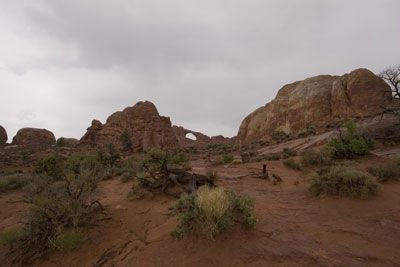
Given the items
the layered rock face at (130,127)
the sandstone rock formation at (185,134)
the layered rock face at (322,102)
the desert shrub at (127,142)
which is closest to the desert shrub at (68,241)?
the layered rock face at (322,102)

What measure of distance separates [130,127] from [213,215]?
36.2m

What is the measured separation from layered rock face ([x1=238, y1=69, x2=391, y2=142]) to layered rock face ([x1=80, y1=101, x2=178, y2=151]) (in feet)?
47.0

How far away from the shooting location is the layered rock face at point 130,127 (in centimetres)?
3512

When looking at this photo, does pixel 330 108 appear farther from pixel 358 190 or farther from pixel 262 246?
pixel 262 246

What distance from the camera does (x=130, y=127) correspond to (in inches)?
1549

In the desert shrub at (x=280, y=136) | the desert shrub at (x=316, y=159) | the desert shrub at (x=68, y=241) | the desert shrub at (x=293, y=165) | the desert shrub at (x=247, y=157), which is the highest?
the desert shrub at (x=280, y=136)

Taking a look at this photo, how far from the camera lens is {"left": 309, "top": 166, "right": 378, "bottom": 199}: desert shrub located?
645 cm

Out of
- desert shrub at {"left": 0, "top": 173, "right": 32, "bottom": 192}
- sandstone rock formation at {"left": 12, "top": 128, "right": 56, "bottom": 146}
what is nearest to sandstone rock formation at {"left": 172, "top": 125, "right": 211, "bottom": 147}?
sandstone rock formation at {"left": 12, "top": 128, "right": 56, "bottom": 146}

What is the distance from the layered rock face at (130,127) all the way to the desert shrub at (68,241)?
28.9 m

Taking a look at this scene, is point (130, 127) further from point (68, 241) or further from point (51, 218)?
point (68, 241)

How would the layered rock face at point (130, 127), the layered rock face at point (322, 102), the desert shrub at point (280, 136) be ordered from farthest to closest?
the layered rock face at point (130, 127) → the layered rock face at point (322, 102) → the desert shrub at point (280, 136)

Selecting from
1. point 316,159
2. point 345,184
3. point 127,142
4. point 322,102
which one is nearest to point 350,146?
point 316,159

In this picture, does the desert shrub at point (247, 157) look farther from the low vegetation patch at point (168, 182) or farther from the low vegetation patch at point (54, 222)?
the low vegetation patch at point (54, 222)

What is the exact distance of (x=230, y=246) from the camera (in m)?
4.41
